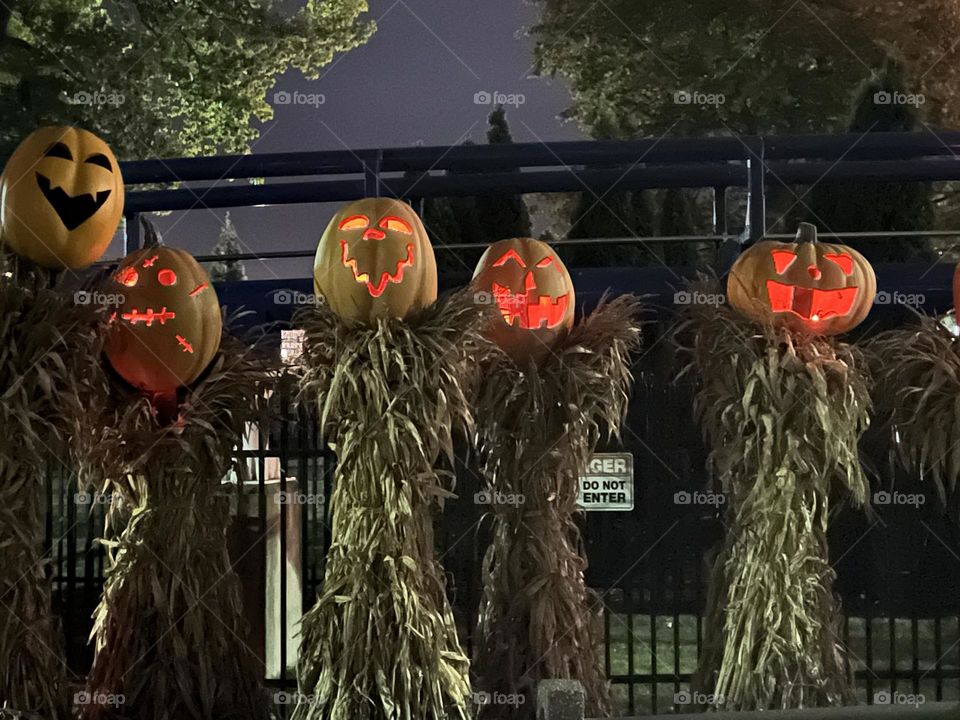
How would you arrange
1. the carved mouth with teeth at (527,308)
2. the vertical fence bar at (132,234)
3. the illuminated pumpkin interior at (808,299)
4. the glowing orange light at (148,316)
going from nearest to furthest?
1. the glowing orange light at (148,316)
2. the carved mouth with teeth at (527,308)
3. the illuminated pumpkin interior at (808,299)
4. the vertical fence bar at (132,234)

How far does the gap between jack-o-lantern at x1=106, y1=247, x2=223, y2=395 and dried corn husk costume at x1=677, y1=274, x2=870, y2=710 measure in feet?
6.53

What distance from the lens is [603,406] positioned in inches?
161

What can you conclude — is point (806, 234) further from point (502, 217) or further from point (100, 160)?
point (502, 217)

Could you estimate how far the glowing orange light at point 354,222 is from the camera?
370 centimetres

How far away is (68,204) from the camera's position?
3.66m

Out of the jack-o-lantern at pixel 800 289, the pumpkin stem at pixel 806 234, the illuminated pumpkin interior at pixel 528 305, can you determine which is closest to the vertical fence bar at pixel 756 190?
the pumpkin stem at pixel 806 234

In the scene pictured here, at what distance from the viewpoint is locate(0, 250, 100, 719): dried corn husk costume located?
3451 millimetres

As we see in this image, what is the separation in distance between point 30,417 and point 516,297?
179 cm

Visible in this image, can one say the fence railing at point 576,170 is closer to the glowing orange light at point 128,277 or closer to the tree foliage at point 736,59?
the glowing orange light at point 128,277

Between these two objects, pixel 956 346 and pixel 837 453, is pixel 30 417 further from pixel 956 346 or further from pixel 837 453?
pixel 956 346

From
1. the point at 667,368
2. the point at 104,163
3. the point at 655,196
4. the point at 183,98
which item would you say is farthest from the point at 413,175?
the point at 183,98

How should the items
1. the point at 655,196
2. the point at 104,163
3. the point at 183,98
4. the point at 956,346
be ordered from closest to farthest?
the point at 104,163 < the point at 956,346 < the point at 655,196 < the point at 183,98

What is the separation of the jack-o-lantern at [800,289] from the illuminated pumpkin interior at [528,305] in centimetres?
77

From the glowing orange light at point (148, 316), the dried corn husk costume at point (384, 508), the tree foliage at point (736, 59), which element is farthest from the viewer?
the tree foliage at point (736, 59)
